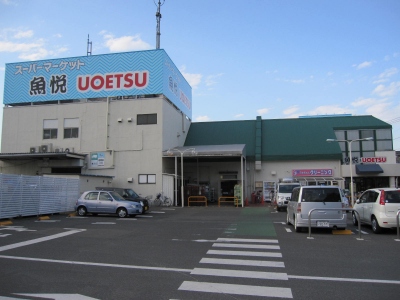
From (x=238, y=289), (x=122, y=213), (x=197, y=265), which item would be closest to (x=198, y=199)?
(x=122, y=213)

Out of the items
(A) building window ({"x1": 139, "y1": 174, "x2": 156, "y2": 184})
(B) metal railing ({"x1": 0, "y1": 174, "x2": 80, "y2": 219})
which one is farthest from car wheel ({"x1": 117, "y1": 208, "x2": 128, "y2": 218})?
(A) building window ({"x1": 139, "y1": 174, "x2": 156, "y2": 184})

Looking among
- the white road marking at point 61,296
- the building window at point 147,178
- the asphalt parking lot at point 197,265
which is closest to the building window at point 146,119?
the building window at point 147,178

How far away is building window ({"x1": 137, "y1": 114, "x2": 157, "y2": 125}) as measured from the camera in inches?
1172

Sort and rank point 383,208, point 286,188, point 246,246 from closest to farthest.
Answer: point 246,246 → point 383,208 → point 286,188

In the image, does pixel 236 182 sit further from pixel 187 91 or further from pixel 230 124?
pixel 187 91

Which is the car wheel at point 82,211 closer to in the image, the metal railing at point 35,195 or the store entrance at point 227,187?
the metal railing at point 35,195

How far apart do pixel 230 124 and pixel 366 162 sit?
14.3 meters

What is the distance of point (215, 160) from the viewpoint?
114 feet

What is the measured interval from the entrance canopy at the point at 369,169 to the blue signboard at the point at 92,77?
60.7 ft

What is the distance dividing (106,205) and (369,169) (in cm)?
2446

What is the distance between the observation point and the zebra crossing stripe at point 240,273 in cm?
683

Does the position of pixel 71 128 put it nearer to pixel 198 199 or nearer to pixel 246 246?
pixel 198 199

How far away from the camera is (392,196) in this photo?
40.4 feet

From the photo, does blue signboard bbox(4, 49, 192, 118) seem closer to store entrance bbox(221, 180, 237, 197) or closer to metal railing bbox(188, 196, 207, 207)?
metal railing bbox(188, 196, 207, 207)
